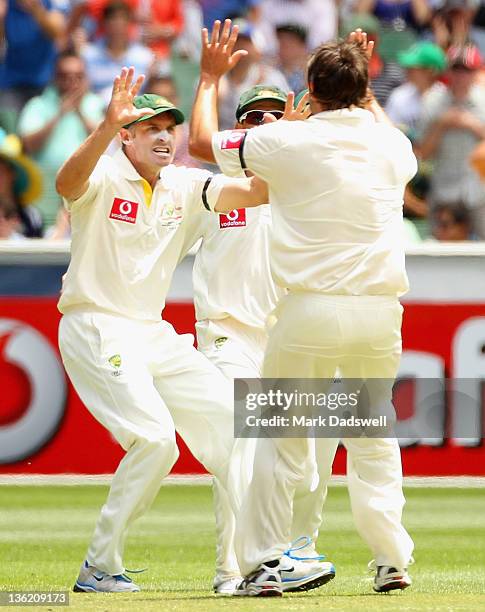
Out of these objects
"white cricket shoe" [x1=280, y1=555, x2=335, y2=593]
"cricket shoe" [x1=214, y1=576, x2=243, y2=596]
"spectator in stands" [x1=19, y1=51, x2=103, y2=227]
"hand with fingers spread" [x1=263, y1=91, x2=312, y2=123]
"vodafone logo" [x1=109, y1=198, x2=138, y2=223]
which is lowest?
"cricket shoe" [x1=214, y1=576, x2=243, y2=596]

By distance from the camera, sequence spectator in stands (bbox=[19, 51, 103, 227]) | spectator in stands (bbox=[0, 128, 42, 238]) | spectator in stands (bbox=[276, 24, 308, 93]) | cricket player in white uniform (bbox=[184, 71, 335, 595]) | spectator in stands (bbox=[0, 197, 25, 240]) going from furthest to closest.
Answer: spectator in stands (bbox=[276, 24, 308, 93])
spectator in stands (bbox=[19, 51, 103, 227])
spectator in stands (bbox=[0, 128, 42, 238])
spectator in stands (bbox=[0, 197, 25, 240])
cricket player in white uniform (bbox=[184, 71, 335, 595])

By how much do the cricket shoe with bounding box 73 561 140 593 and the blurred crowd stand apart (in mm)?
5126

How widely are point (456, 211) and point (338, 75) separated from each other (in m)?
5.82

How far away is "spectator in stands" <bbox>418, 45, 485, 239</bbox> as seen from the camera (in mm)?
11664

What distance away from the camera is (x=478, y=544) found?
8383 millimetres

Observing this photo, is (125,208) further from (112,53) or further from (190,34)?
(190,34)

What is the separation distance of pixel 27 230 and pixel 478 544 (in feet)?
15.0

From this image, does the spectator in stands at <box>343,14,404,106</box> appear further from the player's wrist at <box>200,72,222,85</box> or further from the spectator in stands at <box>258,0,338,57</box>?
the player's wrist at <box>200,72,222,85</box>

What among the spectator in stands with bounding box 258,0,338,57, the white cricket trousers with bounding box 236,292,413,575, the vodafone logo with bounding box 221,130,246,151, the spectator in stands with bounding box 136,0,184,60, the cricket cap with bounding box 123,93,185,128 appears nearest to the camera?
the white cricket trousers with bounding box 236,292,413,575

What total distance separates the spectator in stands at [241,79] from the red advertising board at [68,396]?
2.77 metres

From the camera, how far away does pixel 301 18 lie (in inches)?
513

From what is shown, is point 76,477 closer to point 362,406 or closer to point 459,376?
point 459,376

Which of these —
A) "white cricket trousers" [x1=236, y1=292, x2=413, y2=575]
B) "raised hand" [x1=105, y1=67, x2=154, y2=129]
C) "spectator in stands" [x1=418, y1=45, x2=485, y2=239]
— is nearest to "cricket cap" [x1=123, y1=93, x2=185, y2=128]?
"raised hand" [x1=105, y1=67, x2=154, y2=129]

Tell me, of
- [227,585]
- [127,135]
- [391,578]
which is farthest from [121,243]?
[391,578]
